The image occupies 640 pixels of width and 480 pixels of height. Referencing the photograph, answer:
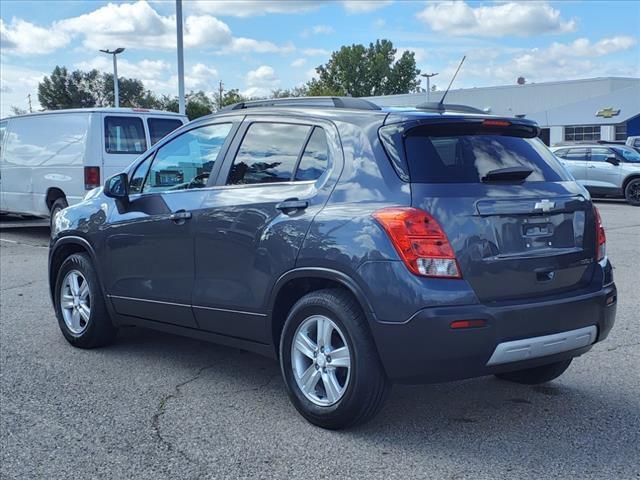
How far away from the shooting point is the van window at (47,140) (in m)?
12.4

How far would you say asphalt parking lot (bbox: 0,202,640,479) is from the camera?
382 cm

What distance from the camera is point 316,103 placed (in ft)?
15.9

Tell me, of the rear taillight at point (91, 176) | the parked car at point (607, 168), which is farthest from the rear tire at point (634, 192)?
the rear taillight at point (91, 176)

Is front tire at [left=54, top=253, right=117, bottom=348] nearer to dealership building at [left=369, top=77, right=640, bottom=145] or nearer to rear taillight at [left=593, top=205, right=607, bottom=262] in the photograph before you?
rear taillight at [left=593, top=205, right=607, bottom=262]

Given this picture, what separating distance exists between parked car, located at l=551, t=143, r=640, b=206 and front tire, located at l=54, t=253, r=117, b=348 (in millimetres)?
16925

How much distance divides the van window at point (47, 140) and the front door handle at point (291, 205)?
858 centimetres

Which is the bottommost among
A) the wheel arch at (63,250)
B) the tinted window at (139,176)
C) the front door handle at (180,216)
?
the wheel arch at (63,250)

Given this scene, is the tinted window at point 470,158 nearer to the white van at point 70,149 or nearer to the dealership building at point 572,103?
the white van at point 70,149

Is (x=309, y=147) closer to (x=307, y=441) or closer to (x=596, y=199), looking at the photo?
(x=307, y=441)

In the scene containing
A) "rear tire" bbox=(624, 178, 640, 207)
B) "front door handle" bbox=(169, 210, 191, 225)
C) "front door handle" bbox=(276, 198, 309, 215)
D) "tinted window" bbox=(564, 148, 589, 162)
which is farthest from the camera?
"tinted window" bbox=(564, 148, 589, 162)

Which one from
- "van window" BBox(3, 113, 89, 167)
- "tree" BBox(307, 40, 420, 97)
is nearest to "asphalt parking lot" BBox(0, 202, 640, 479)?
"van window" BBox(3, 113, 89, 167)

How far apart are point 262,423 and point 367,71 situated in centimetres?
9676

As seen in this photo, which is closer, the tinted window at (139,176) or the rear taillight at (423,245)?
the rear taillight at (423,245)

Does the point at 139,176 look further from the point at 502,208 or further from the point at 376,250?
the point at 502,208
